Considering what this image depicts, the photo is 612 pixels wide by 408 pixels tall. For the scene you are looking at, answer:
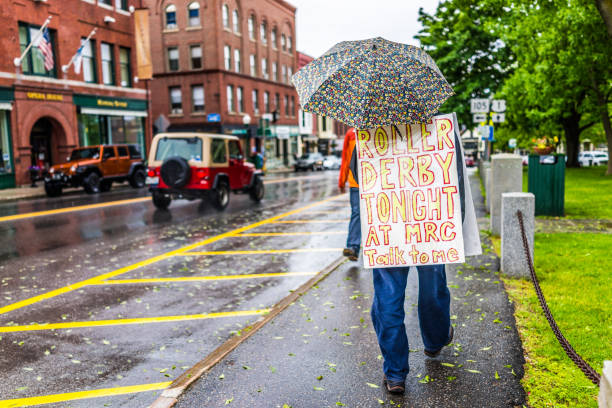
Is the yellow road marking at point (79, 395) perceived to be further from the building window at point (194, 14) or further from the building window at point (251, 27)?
the building window at point (251, 27)

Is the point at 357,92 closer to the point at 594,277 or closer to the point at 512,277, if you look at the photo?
the point at 512,277

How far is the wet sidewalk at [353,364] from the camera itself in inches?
142

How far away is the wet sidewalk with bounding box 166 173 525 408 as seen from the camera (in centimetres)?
360

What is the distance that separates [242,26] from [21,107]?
24851mm

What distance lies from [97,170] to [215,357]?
20065 mm

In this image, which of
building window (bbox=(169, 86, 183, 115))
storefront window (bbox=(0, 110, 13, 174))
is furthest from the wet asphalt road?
building window (bbox=(169, 86, 183, 115))

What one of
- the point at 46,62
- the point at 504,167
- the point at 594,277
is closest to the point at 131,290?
the point at 594,277

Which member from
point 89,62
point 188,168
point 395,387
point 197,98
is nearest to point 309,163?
point 197,98

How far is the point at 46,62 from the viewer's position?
23.9 metres

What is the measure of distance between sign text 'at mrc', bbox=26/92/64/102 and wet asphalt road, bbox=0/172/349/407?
15.1m

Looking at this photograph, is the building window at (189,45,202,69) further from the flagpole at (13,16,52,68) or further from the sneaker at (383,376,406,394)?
the sneaker at (383,376,406,394)

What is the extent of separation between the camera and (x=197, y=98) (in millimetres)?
43719

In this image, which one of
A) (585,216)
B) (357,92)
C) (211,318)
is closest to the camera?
(357,92)

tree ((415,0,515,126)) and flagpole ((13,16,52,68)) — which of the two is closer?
flagpole ((13,16,52,68))
